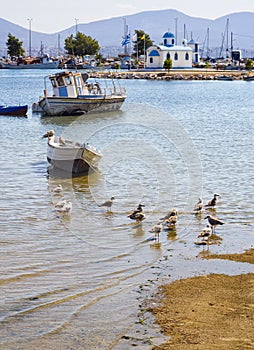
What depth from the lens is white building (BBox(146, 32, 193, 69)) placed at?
126125 mm

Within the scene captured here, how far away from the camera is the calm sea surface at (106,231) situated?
10539 mm

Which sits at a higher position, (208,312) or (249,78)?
(249,78)

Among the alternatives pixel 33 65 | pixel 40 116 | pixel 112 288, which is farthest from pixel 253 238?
pixel 33 65

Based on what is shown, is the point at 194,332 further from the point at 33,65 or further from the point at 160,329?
the point at 33,65

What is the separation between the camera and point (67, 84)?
44.5 m

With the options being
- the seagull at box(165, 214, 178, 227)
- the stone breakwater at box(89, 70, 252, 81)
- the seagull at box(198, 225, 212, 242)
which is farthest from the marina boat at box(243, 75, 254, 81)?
the seagull at box(198, 225, 212, 242)

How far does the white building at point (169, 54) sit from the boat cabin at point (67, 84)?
8227cm

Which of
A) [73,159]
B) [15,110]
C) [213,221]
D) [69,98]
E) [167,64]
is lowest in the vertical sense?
[213,221]

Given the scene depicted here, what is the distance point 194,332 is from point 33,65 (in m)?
168

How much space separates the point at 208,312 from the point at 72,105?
35280mm

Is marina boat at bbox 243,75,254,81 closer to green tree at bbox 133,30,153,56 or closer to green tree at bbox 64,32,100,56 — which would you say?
green tree at bbox 133,30,153,56

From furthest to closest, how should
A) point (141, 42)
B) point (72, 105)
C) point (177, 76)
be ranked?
1. point (141, 42)
2. point (177, 76)
3. point (72, 105)

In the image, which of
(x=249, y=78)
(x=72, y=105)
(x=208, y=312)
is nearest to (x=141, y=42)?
(x=249, y=78)

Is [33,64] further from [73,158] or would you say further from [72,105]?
[73,158]
